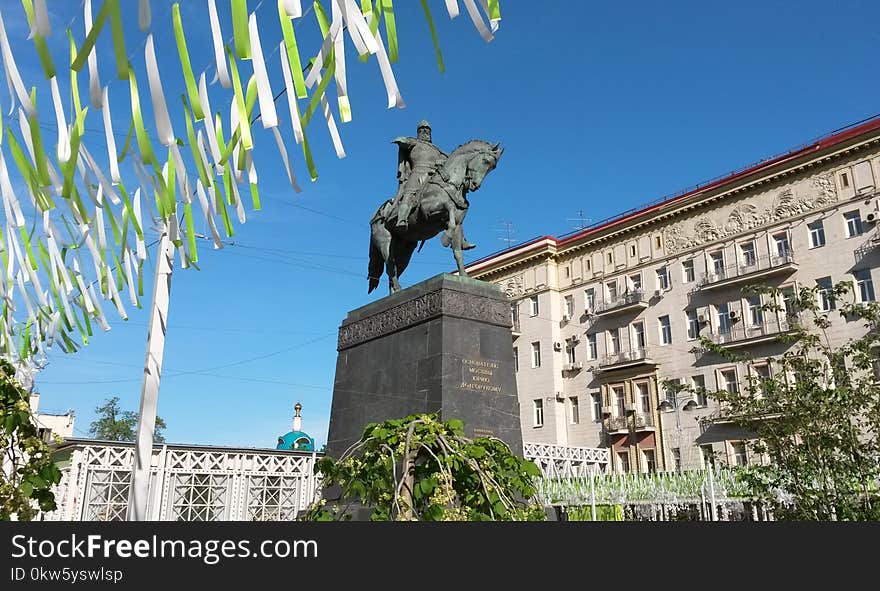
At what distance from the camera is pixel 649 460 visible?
3856 centimetres

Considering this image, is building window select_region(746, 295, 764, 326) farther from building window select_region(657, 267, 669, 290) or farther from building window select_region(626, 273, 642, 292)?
building window select_region(626, 273, 642, 292)

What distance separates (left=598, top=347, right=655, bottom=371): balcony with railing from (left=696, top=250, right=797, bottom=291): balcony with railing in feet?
15.6

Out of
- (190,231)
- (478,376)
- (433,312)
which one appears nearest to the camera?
(190,231)

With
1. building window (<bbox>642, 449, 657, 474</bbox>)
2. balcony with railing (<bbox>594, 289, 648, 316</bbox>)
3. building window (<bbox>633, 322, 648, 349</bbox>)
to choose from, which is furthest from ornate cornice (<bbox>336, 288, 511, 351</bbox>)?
building window (<bbox>633, 322, 648, 349</bbox>)

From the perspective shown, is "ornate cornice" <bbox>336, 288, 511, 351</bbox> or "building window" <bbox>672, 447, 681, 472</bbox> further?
"building window" <bbox>672, 447, 681, 472</bbox>

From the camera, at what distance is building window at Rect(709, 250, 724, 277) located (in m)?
37.8

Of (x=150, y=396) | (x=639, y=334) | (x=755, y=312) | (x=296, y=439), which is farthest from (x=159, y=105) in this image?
(x=639, y=334)

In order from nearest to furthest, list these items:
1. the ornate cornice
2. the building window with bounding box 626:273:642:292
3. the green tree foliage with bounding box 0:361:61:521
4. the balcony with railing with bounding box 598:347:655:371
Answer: the green tree foliage with bounding box 0:361:61:521 → the ornate cornice → the balcony with railing with bounding box 598:347:655:371 → the building window with bounding box 626:273:642:292

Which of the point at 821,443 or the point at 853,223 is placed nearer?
the point at 821,443

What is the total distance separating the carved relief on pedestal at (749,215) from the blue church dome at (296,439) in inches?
872

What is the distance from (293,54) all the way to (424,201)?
940cm

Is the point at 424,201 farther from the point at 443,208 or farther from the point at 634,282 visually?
the point at 634,282

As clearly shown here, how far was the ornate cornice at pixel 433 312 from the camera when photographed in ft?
34.9

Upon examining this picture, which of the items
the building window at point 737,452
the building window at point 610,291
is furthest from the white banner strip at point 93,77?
the building window at point 610,291
